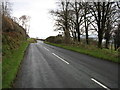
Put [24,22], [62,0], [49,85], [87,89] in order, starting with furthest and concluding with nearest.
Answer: [24,22] < [62,0] < [49,85] < [87,89]

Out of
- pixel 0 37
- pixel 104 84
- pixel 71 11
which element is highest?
pixel 71 11

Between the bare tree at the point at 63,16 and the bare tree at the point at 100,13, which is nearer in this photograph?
Result: the bare tree at the point at 100,13

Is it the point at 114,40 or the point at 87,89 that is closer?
the point at 87,89

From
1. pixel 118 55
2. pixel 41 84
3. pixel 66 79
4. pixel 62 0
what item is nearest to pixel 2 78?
pixel 41 84

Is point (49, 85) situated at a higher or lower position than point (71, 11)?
lower

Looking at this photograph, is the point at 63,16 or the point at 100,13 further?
the point at 63,16

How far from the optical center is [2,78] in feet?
27.3

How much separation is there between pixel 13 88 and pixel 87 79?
3.75 m

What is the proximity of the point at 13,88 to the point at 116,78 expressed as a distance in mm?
5305

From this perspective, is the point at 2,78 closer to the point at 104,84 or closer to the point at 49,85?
the point at 49,85

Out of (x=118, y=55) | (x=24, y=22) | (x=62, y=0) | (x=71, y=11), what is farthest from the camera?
(x=24, y=22)

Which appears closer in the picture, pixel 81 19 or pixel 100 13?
pixel 100 13

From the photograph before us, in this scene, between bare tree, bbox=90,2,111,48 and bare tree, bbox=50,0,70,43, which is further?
bare tree, bbox=50,0,70,43

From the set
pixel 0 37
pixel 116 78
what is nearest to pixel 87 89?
pixel 116 78
